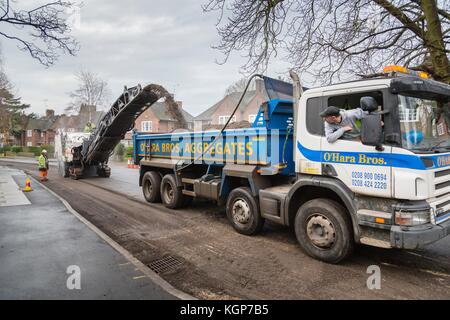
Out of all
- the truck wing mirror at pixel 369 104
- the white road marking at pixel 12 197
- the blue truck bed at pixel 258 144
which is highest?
the truck wing mirror at pixel 369 104

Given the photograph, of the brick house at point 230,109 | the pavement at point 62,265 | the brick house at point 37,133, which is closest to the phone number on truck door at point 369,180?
the pavement at point 62,265

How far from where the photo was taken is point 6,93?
41000 millimetres

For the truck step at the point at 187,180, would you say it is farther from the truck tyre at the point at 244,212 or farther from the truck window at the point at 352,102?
the truck window at the point at 352,102

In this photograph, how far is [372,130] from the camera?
3.97 metres

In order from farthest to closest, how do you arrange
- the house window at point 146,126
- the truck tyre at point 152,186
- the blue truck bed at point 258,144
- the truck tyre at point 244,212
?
the house window at point 146,126
the truck tyre at point 152,186
the truck tyre at point 244,212
the blue truck bed at point 258,144

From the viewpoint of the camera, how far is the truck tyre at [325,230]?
14.6 ft

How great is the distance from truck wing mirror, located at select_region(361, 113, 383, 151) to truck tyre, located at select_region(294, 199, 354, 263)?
1.08 meters

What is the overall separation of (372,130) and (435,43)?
7188 millimetres

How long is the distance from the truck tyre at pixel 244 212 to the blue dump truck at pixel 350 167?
0.06 feet

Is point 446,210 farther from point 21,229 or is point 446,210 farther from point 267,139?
point 21,229

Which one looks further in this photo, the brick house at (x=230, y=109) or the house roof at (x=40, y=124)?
the house roof at (x=40, y=124)

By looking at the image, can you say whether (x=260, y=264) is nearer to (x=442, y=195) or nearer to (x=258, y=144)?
(x=258, y=144)

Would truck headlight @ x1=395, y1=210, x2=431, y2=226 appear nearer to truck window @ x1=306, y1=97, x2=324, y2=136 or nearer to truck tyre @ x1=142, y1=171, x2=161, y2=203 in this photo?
truck window @ x1=306, y1=97, x2=324, y2=136
